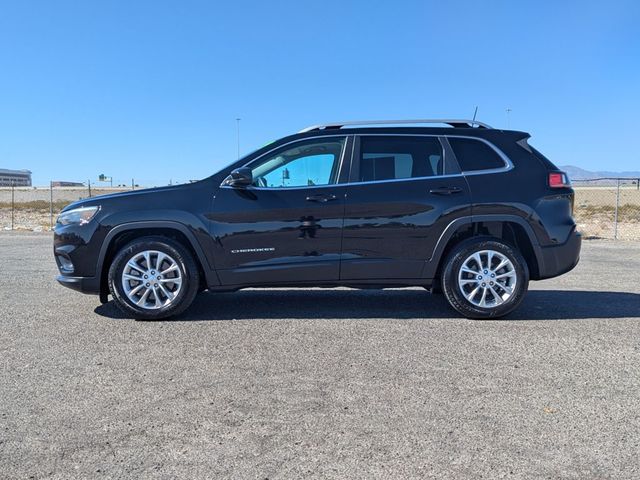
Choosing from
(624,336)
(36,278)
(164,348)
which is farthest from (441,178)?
(36,278)

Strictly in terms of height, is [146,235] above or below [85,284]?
above

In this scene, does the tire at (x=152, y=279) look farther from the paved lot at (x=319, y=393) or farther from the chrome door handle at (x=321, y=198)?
the chrome door handle at (x=321, y=198)

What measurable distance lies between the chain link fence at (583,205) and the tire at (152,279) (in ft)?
35.6

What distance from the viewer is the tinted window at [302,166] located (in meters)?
5.39

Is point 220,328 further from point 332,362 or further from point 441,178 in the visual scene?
point 441,178

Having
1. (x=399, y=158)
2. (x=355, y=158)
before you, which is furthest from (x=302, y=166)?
(x=399, y=158)

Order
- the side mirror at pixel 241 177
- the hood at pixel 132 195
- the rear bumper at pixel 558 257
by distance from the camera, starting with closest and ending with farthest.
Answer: the side mirror at pixel 241 177 < the hood at pixel 132 195 < the rear bumper at pixel 558 257

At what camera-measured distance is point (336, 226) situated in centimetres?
524

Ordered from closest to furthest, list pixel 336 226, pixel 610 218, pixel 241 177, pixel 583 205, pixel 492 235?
pixel 241 177, pixel 336 226, pixel 492 235, pixel 610 218, pixel 583 205

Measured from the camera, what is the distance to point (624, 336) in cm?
474

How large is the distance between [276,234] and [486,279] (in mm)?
2114

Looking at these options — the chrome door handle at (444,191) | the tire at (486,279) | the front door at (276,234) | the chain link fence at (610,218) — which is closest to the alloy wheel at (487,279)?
the tire at (486,279)

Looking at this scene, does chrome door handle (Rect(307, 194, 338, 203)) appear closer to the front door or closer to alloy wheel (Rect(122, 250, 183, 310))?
the front door

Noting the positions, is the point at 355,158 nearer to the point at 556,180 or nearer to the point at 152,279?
the point at 556,180
